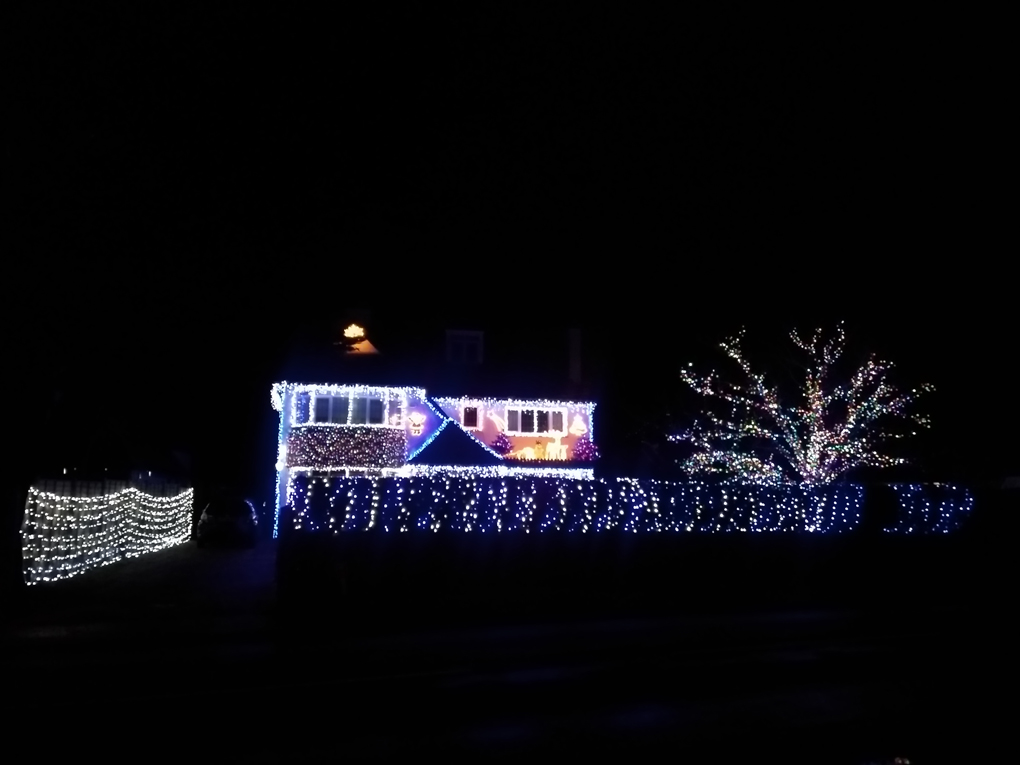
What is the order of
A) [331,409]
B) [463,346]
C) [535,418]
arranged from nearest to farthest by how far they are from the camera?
1. [331,409]
2. [535,418]
3. [463,346]

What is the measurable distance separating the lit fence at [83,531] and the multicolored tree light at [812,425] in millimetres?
18230

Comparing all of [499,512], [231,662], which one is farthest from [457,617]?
[231,662]

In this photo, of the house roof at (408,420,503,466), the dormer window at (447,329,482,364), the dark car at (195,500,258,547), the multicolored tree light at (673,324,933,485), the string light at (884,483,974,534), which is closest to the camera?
the string light at (884,483,974,534)

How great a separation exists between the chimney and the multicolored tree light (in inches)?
164

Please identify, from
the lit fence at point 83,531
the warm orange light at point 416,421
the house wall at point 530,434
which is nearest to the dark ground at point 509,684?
the lit fence at point 83,531

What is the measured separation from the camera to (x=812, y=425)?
32.6m

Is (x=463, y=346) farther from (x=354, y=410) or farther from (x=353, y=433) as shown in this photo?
(x=353, y=433)

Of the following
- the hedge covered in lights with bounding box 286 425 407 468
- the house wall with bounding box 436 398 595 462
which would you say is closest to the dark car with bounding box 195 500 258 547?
the hedge covered in lights with bounding box 286 425 407 468

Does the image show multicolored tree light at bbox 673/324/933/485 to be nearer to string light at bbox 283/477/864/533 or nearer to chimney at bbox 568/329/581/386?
chimney at bbox 568/329/581/386

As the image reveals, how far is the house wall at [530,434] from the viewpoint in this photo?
34.2m

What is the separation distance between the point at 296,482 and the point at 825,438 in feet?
73.4

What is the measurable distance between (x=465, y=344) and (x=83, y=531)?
1819 cm

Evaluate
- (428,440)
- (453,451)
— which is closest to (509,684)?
(453,451)

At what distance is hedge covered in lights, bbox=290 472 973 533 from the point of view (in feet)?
51.1
